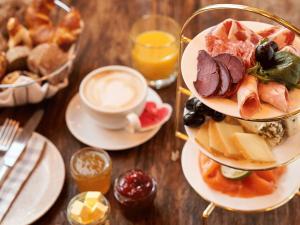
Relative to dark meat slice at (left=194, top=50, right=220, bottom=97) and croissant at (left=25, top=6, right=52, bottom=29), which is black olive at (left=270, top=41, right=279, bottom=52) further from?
croissant at (left=25, top=6, right=52, bottom=29)

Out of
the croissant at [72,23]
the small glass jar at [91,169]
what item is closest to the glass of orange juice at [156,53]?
the croissant at [72,23]

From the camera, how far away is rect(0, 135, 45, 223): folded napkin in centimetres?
136

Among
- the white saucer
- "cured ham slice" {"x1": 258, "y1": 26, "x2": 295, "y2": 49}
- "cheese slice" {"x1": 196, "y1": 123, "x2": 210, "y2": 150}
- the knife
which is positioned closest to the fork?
the knife

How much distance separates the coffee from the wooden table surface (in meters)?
0.12

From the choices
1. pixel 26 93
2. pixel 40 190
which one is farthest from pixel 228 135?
pixel 26 93

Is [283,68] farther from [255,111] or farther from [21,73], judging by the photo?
[21,73]

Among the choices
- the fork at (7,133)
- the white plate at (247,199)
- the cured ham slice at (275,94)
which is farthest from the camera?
the fork at (7,133)

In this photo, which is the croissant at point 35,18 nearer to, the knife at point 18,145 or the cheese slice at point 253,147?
the knife at point 18,145

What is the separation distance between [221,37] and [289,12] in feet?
3.12

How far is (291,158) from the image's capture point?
1198 millimetres

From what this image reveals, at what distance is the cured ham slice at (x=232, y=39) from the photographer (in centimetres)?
114

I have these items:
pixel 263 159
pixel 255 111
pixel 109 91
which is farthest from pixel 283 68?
pixel 109 91

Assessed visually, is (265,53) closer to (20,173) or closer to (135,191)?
(135,191)

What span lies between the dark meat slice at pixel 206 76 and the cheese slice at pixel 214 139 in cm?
17
